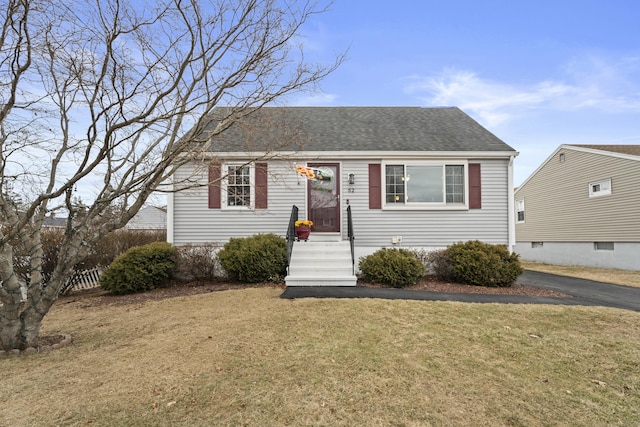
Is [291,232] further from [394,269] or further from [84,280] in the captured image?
[84,280]

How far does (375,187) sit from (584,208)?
12.2 meters

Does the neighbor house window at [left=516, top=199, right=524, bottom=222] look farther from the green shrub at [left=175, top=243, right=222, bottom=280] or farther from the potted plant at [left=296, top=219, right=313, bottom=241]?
the green shrub at [left=175, top=243, right=222, bottom=280]

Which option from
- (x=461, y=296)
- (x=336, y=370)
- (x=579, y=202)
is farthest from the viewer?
(x=579, y=202)

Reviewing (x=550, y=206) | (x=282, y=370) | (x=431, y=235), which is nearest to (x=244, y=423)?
(x=282, y=370)

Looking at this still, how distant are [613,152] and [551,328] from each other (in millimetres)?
13946

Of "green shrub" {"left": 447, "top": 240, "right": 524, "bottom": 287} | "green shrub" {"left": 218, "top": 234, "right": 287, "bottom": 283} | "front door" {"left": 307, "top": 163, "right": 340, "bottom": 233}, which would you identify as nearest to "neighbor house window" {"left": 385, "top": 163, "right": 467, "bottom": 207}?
"front door" {"left": 307, "top": 163, "right": 340, "bottom": 233}

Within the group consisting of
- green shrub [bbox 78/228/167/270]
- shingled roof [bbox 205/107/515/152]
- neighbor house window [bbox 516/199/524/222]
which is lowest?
green shrub [bbox 78/228/167/270]

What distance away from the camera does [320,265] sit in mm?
8258

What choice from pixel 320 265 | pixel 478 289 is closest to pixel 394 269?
pixel 320 265

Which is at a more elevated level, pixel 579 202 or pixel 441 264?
pixel 579 202

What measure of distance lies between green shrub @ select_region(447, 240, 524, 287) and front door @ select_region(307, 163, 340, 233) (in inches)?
140

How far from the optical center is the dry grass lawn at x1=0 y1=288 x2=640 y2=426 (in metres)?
2.79

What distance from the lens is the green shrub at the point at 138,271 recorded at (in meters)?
7.91

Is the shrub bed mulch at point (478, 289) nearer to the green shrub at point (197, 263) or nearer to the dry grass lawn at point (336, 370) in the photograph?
the dry grass lawn at point (336, 370)
